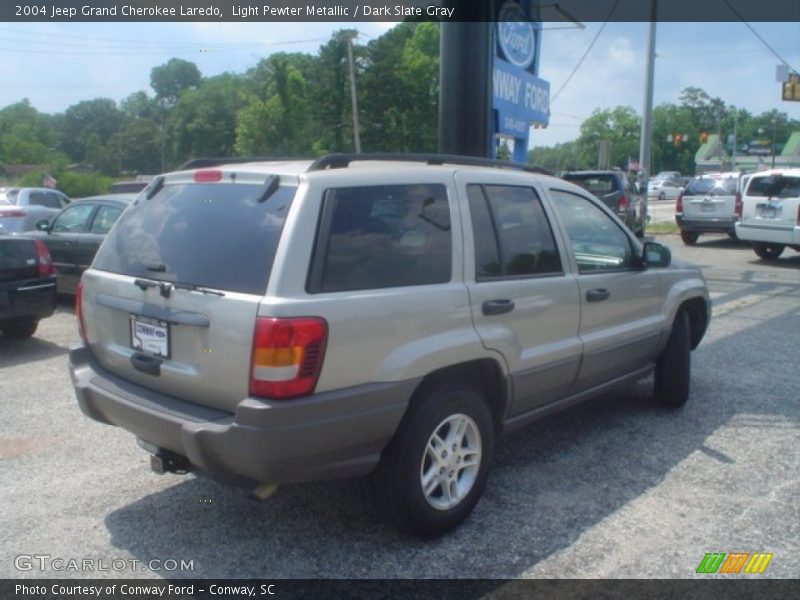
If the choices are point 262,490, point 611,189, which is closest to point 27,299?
point 262,490

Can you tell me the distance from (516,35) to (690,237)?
39.4 feet

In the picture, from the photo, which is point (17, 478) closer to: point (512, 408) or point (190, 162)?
point (190, 162)

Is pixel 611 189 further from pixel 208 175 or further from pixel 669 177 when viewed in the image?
pixel 669 177

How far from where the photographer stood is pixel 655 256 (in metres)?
5.09

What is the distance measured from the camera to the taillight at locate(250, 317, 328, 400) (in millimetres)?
2992

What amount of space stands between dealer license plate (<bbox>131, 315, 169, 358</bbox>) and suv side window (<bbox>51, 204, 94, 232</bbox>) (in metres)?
6.50

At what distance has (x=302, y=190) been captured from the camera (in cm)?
324

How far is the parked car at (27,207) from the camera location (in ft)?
58.2

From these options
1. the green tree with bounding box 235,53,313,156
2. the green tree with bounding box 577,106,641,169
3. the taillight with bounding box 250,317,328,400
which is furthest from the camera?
the green tree with bounding box 577,106,641,169

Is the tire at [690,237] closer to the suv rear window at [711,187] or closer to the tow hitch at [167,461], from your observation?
the suv rear window at [711,187]

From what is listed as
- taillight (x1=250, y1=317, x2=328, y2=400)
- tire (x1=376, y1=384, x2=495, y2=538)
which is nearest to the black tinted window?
tire (x1=376, y1=384, x2=495, y2=538)

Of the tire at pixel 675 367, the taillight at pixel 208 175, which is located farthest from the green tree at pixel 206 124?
the taillight at pixel 208 175

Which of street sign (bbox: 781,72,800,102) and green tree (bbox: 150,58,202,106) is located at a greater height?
green tree (bbox: 150,58,202,106)

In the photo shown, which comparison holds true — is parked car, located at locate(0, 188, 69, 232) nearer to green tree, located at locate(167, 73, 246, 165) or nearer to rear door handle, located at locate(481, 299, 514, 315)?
rear door handle, located at locate(481, 299, 514, 315)
